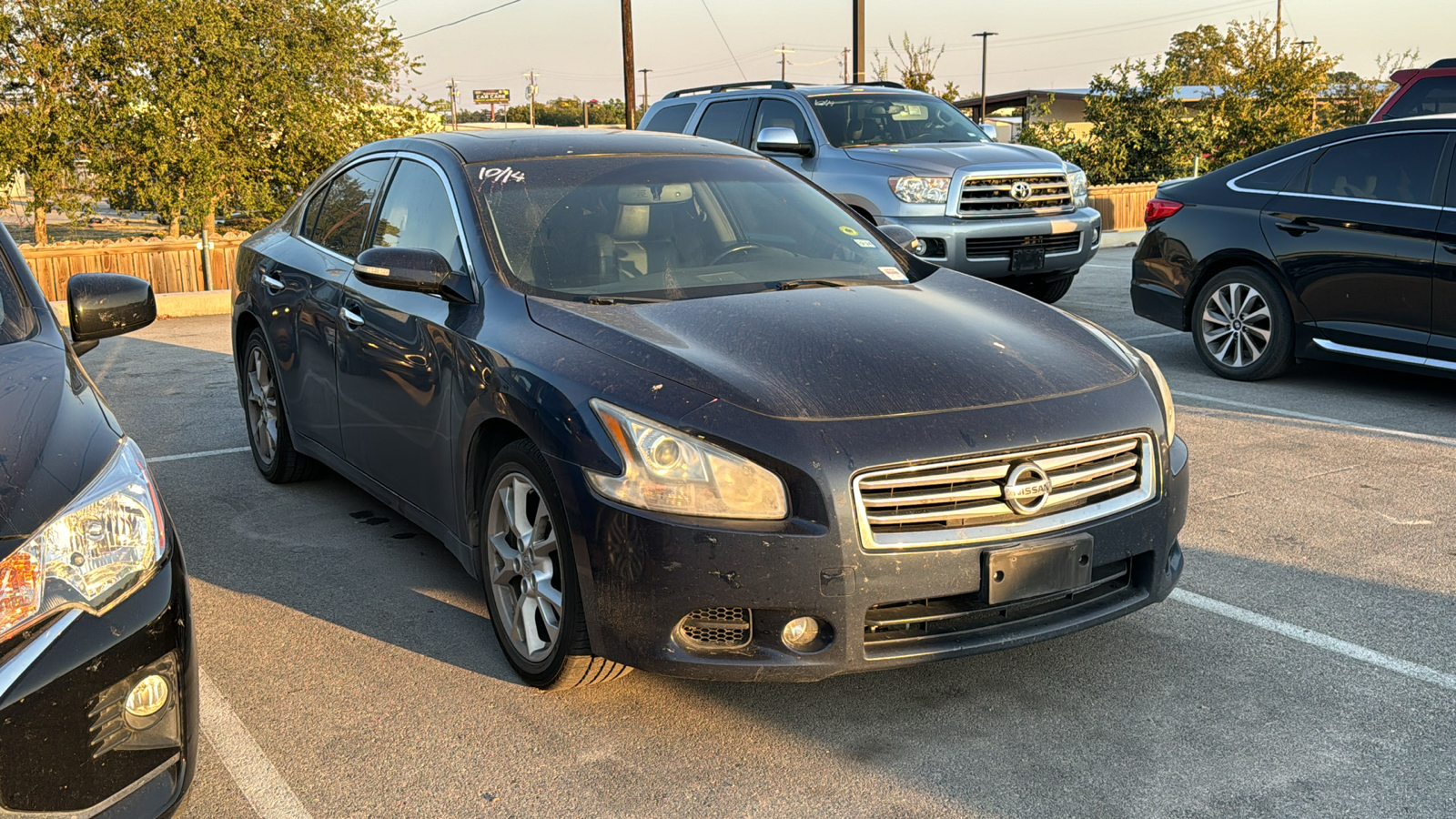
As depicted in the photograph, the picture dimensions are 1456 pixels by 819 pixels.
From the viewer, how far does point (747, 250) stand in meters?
4.48

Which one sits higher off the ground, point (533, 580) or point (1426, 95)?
point (1426, 95)

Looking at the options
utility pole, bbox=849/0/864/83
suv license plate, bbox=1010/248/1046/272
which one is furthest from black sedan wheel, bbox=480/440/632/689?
utility pole, bbox=849/0/864/83

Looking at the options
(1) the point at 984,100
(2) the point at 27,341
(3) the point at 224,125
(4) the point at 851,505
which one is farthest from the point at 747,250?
(1) the point at 984,100

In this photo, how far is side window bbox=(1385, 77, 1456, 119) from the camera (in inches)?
432

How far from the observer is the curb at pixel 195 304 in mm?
12844

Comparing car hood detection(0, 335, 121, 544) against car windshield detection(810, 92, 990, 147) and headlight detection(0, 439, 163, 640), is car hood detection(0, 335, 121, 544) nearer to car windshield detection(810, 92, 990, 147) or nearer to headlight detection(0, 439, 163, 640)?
headlight detection(0, 439, 163, 640)

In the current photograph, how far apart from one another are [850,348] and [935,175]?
677cm

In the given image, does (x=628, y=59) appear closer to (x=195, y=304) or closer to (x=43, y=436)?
(x=195, y=304)

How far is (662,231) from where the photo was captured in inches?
174

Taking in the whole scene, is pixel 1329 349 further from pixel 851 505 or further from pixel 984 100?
pixel 984 100

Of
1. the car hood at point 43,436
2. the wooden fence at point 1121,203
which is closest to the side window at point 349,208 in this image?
the car hood at point 43,436

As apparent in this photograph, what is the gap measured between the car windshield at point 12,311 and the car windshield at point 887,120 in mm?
8016

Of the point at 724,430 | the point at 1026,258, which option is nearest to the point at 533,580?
the point at 724,430

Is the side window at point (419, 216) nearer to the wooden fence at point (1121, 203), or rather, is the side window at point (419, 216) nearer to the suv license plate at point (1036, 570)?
the suv license plate at point (1036, 570)
